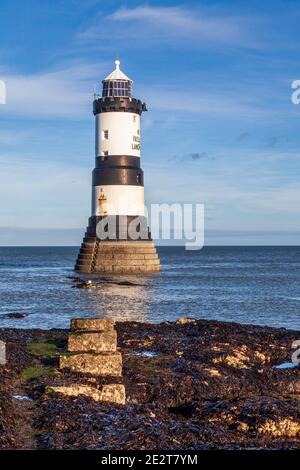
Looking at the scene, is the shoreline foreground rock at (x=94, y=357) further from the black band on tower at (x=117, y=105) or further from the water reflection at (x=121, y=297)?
the black band on tower at (x=117, y=105)

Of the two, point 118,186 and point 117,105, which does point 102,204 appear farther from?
point 117,105

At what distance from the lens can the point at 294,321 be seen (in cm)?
3412

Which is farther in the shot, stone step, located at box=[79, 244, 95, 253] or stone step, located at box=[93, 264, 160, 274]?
stone step, located at box=[79, 244, 95, 253]

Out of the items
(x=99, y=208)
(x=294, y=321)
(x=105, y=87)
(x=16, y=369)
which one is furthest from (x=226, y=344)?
(x=105, y=87)

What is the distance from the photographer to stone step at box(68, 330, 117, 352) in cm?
1558

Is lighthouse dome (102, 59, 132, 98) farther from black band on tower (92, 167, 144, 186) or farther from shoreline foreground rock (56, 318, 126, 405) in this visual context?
shoreline foreground rock (56, 318, 126, 405)

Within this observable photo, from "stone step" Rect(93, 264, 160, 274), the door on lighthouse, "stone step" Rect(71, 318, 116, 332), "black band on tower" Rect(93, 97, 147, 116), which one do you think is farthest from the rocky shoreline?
"black band on tower" Rect(93, 97, 147, 116)

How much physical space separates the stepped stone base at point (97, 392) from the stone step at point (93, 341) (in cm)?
255

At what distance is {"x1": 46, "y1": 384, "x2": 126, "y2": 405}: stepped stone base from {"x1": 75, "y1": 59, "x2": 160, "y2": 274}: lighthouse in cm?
5116

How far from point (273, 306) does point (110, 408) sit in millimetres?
31443

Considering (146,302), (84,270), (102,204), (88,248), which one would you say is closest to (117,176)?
(102,204)

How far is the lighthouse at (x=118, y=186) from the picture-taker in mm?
63969

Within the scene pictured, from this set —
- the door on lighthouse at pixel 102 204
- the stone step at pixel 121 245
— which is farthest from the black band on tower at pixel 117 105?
the stone step at pixel 121 245

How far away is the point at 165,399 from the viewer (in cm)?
1373
